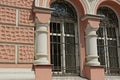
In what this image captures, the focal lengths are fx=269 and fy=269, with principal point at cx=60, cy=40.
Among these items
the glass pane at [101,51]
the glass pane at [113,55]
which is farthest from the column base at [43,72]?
the glass pane at [113,55]

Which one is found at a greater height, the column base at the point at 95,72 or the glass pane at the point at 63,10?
the glass pane at the point at 63,10

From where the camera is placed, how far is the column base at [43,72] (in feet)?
24.0

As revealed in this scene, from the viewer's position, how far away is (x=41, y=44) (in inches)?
300

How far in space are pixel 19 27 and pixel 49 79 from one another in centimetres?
166

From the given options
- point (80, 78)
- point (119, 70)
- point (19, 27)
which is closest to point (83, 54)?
point (80, 78)

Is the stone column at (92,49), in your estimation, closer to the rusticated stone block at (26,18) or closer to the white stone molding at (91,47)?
the white stone molding at (91,47)

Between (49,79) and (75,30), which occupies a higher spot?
(75,30)

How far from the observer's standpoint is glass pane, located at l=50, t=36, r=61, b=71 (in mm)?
8328

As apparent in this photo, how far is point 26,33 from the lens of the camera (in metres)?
7.53

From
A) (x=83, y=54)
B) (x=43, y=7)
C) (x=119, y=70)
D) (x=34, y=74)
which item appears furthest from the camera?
(x=119, y=70)

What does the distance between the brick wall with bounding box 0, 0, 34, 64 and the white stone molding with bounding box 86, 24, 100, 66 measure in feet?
6.26

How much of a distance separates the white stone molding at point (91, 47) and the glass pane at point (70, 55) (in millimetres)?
480

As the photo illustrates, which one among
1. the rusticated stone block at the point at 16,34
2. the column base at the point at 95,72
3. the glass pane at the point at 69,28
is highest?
the glass pane at the point at 69,28

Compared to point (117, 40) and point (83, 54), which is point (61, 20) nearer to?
point (83, 54)
